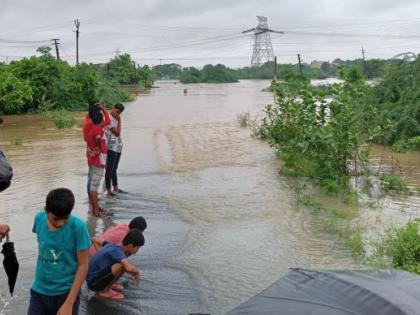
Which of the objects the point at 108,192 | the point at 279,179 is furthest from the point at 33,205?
the point at 279,179

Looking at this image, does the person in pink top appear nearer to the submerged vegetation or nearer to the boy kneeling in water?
the boy kneeling in water

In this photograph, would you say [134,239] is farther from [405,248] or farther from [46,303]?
[405,248]

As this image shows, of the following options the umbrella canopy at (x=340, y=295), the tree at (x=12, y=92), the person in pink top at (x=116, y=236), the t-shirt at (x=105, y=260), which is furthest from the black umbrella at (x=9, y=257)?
the tree at (x=12, y=92)

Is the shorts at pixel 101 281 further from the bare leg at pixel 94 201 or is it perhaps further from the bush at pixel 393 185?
the bush at pixel 393 185

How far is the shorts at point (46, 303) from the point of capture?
12.3 ft

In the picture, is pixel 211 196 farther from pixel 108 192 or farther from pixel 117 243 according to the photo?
pixel 117 243

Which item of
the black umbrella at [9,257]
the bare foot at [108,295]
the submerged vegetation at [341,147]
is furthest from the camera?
the submerged vegetation at [341,147]

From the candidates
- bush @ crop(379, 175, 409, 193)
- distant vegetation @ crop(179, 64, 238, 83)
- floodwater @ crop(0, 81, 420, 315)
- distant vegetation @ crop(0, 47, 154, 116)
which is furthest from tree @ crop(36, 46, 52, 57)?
distant vegetation @ crop(179, 64, 238, 83)

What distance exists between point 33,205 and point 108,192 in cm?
125

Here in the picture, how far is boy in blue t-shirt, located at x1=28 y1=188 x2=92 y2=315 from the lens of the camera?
360 centimetres

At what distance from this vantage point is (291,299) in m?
3.12

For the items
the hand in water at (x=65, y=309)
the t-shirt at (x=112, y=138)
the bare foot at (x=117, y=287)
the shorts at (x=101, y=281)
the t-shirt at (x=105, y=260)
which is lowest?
the bare foot at (x=117, y=287)

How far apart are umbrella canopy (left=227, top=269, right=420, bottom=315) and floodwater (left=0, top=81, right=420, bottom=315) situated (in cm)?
207

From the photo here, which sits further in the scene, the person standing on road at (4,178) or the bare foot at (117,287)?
the bare foot at (117,287)
